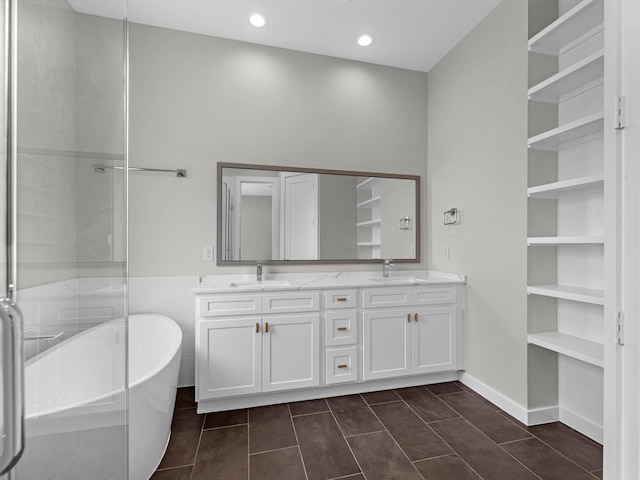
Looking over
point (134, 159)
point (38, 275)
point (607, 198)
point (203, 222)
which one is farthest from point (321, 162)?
point (38, 275)

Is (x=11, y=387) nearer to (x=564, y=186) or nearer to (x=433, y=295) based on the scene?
(x=564, y=186)

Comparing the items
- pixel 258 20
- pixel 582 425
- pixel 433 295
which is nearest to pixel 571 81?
pixel 433 295

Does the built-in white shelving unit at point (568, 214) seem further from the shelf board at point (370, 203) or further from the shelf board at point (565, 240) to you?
the shelf board at point (370, 203)

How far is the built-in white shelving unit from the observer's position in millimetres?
1799

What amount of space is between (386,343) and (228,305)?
1206 millimetres

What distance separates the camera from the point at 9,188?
64 cm

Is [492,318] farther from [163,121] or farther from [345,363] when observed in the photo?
[163,121]

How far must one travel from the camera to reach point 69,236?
849 mm

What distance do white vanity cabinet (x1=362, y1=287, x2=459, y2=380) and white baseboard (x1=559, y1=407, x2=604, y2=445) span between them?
0.73m

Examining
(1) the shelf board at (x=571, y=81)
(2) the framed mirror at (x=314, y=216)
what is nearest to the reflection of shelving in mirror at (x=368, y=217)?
(2) the framed mirror at (x=314, y=216)

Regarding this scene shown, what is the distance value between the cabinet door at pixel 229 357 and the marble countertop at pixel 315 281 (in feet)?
0.75

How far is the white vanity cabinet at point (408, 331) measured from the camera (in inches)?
95.4

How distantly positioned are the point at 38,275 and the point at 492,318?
8.23 ft

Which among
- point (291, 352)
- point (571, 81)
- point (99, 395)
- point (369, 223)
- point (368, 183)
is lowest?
point (291, 352)
